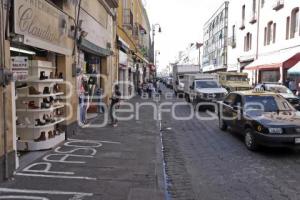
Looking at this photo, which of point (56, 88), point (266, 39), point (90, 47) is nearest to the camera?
point (56, 88)

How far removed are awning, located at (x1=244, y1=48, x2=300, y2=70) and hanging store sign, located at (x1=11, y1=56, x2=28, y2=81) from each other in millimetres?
23864

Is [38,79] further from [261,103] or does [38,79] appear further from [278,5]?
[278,5]

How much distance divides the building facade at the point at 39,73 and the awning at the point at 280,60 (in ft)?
60.5

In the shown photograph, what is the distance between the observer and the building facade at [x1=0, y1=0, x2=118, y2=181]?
21.2ft

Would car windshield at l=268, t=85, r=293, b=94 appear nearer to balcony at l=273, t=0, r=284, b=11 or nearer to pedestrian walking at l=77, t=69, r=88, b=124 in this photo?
pedestrian walking at l=77, t=69, r=88, b=124

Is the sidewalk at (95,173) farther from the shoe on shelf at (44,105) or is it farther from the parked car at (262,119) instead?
A: the parked car at (262,119)

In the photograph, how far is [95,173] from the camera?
692 cm

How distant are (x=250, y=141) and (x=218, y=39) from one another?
5622 centimetres

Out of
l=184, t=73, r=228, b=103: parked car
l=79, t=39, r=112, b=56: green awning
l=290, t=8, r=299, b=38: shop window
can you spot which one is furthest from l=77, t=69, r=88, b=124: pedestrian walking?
l=290, t=8, r=299, b=38: shop window

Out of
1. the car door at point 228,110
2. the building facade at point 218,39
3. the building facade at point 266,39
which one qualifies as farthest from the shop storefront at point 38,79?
the building facade at point 218,39

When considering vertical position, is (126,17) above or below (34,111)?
above

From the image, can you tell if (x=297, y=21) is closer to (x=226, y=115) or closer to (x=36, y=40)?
(x=226, y=115)

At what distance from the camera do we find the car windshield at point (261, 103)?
10.1 meters

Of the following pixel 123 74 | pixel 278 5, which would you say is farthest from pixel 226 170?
pixel 278 5
